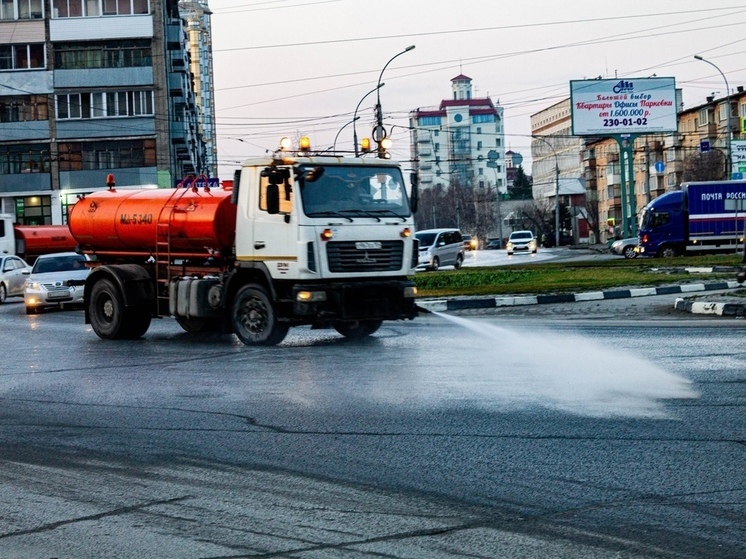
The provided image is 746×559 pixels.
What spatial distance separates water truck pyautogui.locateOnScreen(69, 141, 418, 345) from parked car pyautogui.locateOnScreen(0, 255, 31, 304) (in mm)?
20483

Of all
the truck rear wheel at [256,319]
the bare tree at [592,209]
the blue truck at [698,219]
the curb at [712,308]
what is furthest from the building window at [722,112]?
the truck rear wheel at [256,319]

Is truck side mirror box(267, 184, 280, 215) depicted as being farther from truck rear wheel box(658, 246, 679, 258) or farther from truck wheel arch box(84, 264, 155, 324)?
truck rear wheel box(658, 246, 679, 258)

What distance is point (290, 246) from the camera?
15562mm

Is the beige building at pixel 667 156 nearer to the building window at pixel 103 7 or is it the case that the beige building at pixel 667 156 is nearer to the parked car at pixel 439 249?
the parked car at pixel 439 249

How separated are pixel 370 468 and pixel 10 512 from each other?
2.07 m

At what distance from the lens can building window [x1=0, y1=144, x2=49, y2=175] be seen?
69.2 meters

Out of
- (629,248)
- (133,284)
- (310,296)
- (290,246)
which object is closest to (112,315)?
(133,284)

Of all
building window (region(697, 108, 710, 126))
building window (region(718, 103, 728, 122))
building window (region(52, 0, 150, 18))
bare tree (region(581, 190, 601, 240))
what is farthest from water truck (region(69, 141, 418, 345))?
bare tree (region(581, 190, 601, 240))

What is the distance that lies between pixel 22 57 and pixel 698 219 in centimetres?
4038

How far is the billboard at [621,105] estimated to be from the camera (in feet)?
203

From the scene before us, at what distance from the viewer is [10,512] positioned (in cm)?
598

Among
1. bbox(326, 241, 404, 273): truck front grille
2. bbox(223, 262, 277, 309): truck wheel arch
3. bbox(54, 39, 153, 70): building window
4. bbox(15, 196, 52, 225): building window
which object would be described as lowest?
bbox(223, 262, 277, 309): truck wheel arch

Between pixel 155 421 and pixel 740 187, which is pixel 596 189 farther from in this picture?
pixel 155 421

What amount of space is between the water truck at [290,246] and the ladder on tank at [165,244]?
2cm
